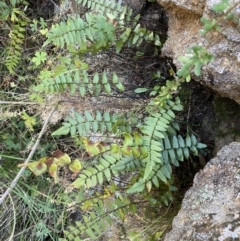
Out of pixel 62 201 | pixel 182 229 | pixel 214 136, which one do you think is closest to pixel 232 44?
pixel 214 136

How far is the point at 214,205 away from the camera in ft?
6.57

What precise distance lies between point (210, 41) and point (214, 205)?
0.80 metres

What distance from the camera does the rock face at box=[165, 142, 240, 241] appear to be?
1.90 meters

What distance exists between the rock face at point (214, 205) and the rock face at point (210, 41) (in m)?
0.34

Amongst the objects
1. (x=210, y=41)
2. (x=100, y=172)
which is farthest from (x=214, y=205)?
(x=210, y=41)

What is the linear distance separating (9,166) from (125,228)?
121 centimetres

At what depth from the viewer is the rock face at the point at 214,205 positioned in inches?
74.7

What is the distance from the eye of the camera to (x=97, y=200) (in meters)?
2.58

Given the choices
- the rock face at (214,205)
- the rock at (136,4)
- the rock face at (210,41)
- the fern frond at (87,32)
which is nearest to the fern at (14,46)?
the fern frond at (87,32)

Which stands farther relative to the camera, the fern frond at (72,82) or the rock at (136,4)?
the rock at (136,4)

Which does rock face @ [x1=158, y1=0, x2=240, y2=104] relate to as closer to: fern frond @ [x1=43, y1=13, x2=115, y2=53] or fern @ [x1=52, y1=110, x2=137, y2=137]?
fern frond @ [x1=43, y1=13, x2=115, y2=53]

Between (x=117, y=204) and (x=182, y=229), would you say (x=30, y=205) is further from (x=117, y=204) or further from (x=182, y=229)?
(x=182, y=229)

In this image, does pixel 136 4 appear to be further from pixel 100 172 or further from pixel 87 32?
pixel 100 172

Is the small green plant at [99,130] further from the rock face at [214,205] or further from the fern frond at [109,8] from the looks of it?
the rock face at [214,205]
